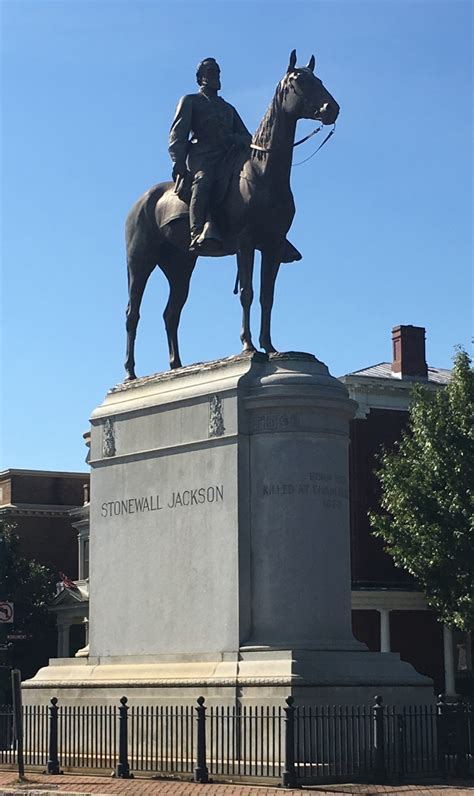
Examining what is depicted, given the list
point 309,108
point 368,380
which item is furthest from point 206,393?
point 368,380

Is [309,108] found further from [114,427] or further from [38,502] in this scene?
[38,502]

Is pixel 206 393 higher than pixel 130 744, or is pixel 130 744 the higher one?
pixel 206 393

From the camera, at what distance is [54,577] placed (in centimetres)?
6581

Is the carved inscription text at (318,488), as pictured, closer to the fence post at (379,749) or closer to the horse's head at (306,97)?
the fence post at (379,749)

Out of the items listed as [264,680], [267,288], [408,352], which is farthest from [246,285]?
[408,352]

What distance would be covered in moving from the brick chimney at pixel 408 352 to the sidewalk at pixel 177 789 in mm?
36895

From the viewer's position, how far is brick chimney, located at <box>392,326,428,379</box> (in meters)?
57.3

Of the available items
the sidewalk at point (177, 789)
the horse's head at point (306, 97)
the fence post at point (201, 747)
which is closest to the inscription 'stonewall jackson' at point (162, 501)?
the fence post at point (201, 747)

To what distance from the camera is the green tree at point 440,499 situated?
44312 millimetres

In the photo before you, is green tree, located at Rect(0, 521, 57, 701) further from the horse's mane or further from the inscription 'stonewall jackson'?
the horse's mane

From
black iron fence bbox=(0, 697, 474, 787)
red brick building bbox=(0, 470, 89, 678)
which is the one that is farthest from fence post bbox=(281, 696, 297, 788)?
red brick building bbox=(0, 470, 89, 678)

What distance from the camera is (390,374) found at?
190 ft

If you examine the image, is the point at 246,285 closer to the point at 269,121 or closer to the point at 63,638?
the point at 269,121

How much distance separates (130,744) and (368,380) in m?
32.4
